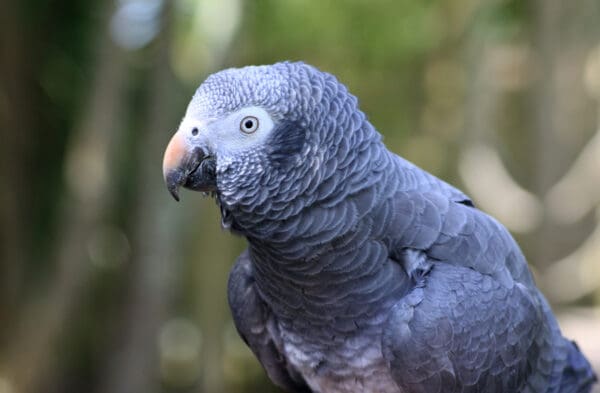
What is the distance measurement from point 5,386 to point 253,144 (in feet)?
9.10

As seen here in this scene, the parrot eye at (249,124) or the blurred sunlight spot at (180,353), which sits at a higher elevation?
the parrot eye at (249,124)

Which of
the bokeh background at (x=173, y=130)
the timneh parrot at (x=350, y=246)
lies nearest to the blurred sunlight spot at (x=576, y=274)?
the bokeh background at (x=173, y=130)

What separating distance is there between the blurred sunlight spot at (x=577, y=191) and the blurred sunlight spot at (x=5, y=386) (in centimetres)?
328

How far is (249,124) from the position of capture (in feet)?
4.03

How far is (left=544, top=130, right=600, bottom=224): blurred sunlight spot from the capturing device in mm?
3777

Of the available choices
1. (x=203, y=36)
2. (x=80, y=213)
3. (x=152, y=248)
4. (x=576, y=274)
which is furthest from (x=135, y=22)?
(x=576, y=274)

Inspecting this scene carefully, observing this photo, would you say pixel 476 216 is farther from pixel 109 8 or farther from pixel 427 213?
pixel 109 8

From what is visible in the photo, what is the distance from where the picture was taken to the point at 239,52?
3.26 meters

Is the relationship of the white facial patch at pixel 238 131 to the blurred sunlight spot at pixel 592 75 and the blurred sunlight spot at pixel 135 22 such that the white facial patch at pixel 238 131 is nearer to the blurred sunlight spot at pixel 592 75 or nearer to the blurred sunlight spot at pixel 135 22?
the blurred sunlight spot at pixel 135 22

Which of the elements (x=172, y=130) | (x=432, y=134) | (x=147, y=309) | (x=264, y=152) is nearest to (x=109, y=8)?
(x=172, y=130)

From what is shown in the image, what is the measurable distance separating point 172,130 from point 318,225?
2.07 m

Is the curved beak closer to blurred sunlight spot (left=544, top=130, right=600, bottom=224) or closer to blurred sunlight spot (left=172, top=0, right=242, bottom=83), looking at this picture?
blurred sunlight spot (left=172, top=0, right=242, bottom=83)

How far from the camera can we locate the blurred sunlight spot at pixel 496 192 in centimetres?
387

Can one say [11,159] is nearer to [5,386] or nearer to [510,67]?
[5,386]
